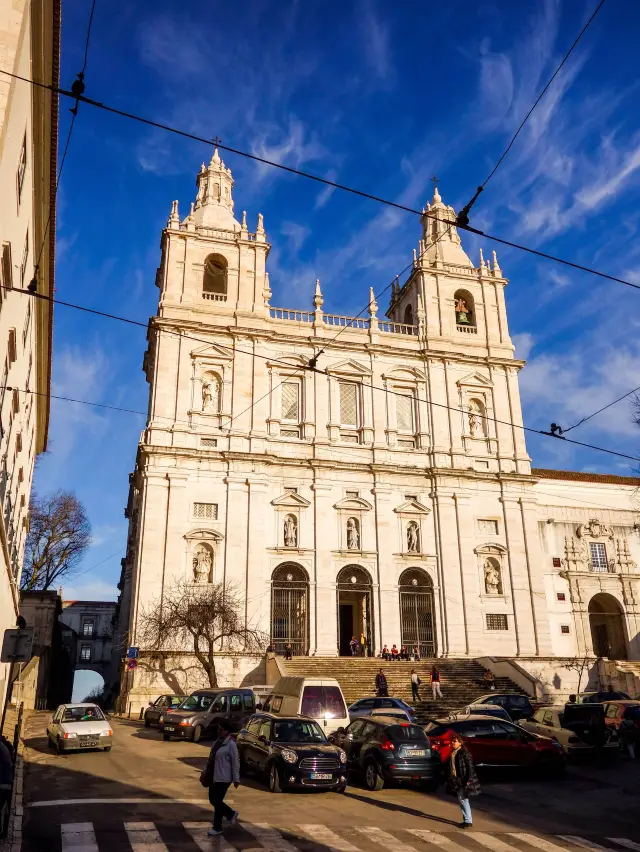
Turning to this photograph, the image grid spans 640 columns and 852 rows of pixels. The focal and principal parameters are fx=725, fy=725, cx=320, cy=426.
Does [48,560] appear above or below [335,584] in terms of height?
above

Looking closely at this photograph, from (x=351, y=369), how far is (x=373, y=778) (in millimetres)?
29692

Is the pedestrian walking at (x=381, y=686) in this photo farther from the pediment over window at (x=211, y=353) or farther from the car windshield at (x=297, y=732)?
the pediment over window at (x=211, y=353)

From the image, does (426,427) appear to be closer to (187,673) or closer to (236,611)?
(236,611)

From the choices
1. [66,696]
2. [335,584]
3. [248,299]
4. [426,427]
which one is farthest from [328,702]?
[66,696]

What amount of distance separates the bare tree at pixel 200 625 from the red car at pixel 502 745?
15.7 metres

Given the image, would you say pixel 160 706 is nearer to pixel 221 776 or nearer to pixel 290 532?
pixel 290 532

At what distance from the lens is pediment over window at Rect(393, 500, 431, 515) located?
40656 mm

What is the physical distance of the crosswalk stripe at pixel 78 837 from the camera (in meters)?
9.71

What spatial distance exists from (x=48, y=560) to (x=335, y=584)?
940 inches

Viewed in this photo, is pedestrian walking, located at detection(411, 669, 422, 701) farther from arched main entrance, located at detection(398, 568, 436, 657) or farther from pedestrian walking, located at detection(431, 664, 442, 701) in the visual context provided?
arched main entrance, located at detection(398, 568, 436, 657)

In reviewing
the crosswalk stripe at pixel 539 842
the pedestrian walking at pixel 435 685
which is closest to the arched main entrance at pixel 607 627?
the pedestrian walking at pixel 435 685

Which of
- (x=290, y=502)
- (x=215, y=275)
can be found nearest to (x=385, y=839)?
(x=290, y=502)

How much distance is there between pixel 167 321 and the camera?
39.9m

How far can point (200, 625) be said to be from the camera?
32.3 m
